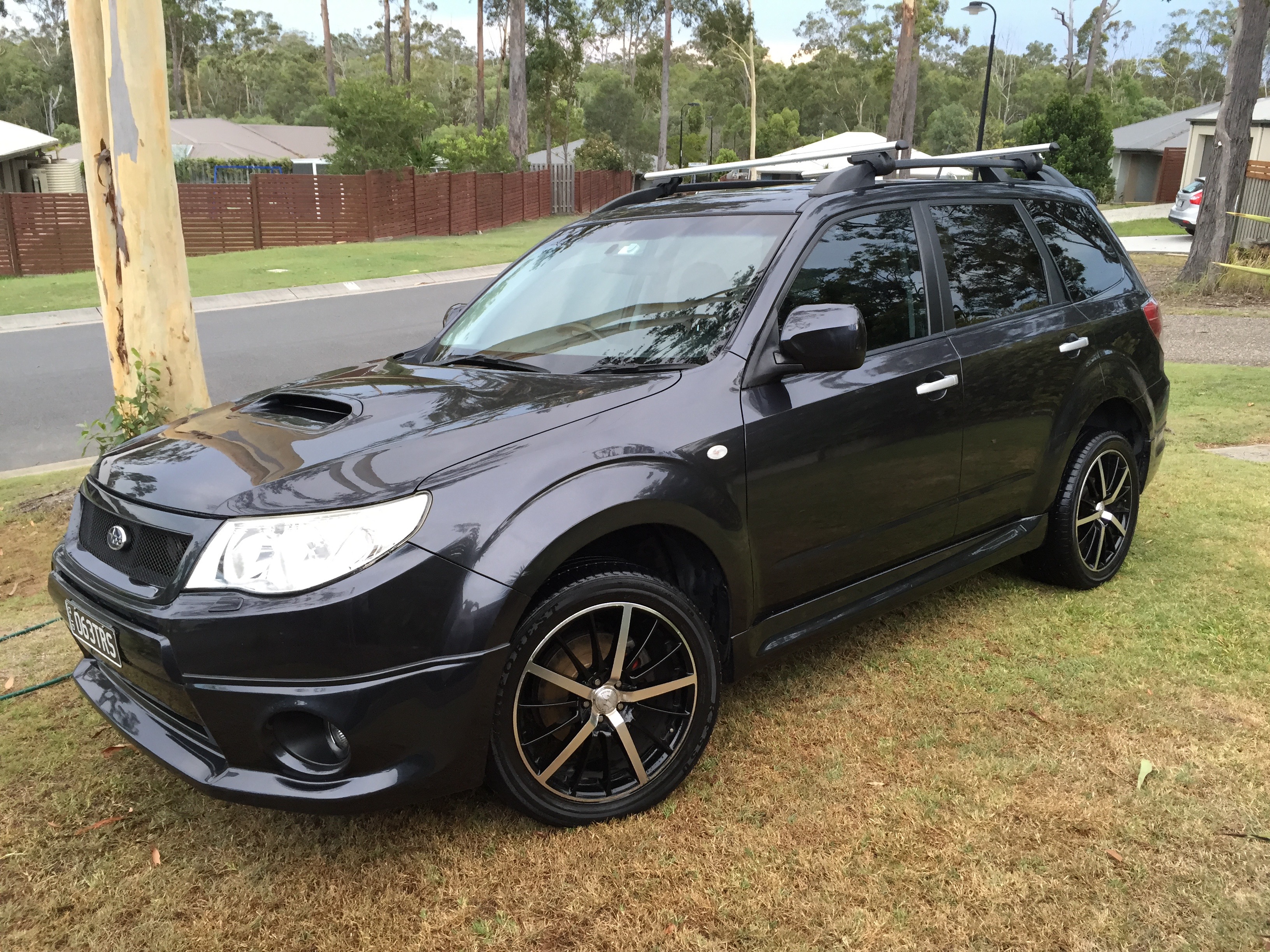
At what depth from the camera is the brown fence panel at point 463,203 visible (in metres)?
30.6

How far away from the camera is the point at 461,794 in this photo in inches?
122

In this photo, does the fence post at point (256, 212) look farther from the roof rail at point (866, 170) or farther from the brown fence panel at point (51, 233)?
the roof rail at point (866, 170)

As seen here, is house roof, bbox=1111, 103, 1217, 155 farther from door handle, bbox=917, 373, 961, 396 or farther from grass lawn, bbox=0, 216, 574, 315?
door handle, bbox=917, 373, 961, 396

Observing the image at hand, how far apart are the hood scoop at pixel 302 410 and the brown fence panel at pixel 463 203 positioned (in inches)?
1125

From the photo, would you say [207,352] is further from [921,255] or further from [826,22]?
[826,22]

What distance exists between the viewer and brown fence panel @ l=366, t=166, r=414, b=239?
27.7m

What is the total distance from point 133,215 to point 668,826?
4093 millimetres

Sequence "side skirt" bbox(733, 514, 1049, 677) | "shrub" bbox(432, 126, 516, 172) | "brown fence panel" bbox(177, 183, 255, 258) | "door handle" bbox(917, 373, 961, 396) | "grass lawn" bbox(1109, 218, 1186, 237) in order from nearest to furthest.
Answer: "side skirt" bbox(733, 514, 1049, 677) → "door handle" bbox(917, 373, 961, 396) → "brown fence panel" bbox(177, 183, 255, 258) → "grass lawn" bbox(1109, 218, 1186, 237) → "shrub" bbox(432, 126, 516, 172)

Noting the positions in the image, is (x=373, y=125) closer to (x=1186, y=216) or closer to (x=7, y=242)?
(x=7, y=242)

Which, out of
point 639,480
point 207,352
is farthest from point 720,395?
point 207,352

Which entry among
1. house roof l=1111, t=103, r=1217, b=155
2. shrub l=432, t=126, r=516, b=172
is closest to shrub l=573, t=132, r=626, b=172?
shrub l=432, t=126, r=516, b=172

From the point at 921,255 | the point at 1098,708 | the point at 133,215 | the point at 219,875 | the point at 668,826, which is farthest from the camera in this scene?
the point at 133,215

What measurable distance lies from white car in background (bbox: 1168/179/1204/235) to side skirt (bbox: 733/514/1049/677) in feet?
74.6

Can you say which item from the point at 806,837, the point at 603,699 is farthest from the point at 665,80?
the point at 806,837
